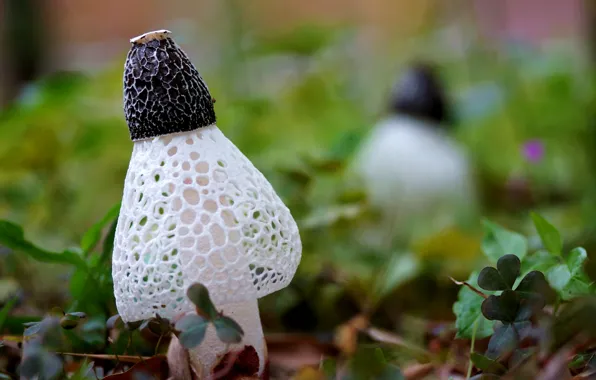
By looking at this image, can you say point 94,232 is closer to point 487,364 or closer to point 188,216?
point 188,216

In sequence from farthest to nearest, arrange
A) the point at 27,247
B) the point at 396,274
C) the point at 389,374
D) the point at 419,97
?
the point at 419,97
the point at 396,274
the point at 27,247
the point at 389,374

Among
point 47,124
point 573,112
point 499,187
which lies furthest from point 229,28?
point 573,112

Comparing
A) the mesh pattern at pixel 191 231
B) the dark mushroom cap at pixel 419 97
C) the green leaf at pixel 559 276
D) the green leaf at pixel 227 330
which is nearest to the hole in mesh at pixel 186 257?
the mesh pattern at pixel 191 231

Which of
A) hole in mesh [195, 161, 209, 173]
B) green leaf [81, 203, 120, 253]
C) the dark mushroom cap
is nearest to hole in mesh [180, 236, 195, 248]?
hole in mesh [195, 161, 209, 173]

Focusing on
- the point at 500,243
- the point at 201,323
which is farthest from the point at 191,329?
the point at 500,243

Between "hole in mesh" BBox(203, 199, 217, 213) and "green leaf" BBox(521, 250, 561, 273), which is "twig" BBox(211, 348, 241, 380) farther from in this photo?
"green leaf" BBox(521, 250, 561, 273)

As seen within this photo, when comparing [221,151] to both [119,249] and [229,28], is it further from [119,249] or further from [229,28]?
[229,28]
